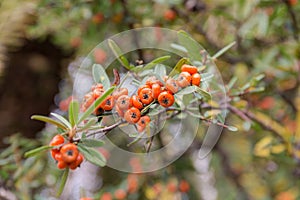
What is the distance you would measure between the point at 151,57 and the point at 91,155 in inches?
28.5

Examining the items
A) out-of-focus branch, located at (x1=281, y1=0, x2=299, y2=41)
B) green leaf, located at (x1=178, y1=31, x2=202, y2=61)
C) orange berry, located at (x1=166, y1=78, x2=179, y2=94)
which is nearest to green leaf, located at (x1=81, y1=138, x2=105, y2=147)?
orange berry, located at (x1=166, y1=78, x2=179, y2=94)

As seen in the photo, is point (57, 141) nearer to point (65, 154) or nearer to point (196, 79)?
point (65, 154)

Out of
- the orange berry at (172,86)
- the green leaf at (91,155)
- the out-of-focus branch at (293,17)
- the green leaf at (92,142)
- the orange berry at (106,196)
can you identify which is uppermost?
the orange berry at (172,86)

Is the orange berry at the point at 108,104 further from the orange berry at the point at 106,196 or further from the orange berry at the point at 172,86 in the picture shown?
the orange berry at the point at 106,196

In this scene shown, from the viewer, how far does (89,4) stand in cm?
123

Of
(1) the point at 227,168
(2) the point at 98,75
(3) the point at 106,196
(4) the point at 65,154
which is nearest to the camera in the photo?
(4) the point at 65,154

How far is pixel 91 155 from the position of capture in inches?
23.0

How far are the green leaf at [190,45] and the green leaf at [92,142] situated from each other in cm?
22

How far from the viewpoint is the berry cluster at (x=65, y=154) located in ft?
1.79

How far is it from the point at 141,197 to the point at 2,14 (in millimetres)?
647

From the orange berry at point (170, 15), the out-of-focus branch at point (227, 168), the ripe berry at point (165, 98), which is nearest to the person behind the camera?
the ripe berry at point (165, 98)

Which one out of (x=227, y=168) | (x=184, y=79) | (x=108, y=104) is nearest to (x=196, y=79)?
(x=184, y=79)

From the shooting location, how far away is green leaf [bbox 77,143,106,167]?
0.58 meters

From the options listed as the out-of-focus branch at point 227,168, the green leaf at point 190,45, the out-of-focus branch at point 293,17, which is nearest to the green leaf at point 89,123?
the green leaf at point 190,45
